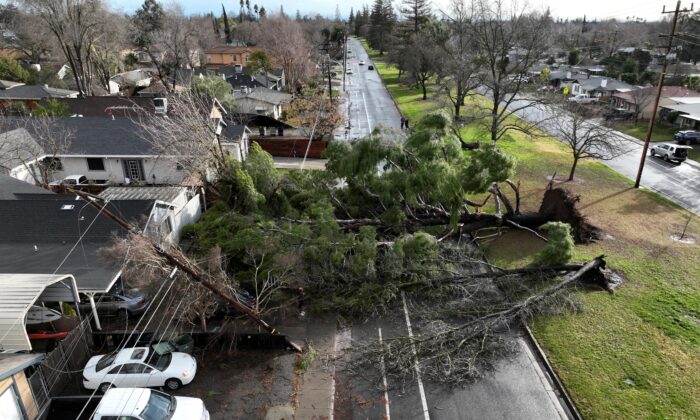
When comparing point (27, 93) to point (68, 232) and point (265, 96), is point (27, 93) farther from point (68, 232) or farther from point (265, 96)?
point (68, 232)

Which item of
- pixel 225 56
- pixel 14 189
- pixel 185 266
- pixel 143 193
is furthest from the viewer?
pixel 225 56

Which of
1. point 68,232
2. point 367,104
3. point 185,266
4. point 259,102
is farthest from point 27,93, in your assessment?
point 185,266

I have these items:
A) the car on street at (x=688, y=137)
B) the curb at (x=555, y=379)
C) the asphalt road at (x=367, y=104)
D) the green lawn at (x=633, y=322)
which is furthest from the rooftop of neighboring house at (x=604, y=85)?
the curb at (x=555, y=379)

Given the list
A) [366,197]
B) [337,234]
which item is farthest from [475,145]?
[337,234]

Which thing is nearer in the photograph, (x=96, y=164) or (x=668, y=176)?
(x=96, y=164)

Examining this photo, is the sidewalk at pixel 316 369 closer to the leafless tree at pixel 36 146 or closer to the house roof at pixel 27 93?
the leafless tree at pixel 36 146

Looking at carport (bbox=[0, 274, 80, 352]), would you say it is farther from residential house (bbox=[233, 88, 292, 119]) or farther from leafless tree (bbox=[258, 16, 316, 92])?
leafless tree (bbox=[258, 16, 316, 92])
